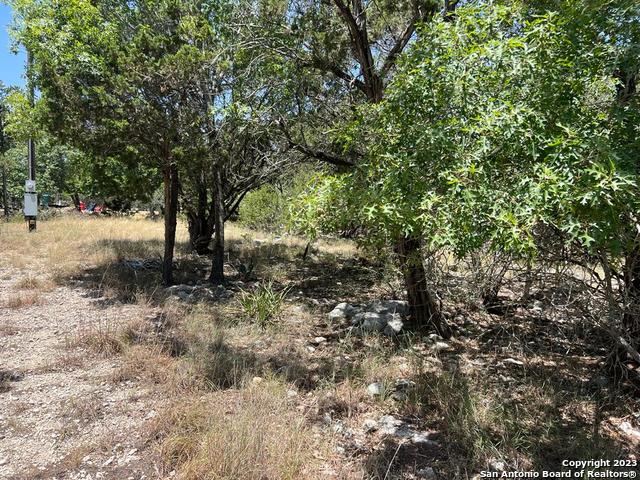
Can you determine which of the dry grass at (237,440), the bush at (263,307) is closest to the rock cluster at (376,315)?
the bush at (263,307)

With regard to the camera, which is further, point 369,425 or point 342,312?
point 342,312

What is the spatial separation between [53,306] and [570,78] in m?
7.56

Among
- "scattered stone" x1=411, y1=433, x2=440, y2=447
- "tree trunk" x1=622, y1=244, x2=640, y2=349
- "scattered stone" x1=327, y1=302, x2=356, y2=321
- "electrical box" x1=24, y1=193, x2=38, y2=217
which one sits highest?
"electrical box" x1=24, y1=193, x2=38, y2=217

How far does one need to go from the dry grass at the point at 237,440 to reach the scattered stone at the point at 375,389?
2.85 feet

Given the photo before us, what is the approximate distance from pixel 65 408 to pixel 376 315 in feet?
13.7

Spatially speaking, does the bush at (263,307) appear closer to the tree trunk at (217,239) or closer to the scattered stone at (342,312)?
the scattered stone at (342,312)

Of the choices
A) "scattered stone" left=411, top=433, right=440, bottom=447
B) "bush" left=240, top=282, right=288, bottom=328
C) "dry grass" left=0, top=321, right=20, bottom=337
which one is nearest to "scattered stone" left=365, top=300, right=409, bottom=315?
"bush" left=240, top=282, right=288, bottom=328

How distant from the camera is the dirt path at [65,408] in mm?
2996

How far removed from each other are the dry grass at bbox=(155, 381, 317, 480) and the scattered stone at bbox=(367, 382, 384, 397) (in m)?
0.87

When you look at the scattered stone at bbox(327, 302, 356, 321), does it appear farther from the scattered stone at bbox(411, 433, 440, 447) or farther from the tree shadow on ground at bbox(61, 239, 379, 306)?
the scattered stone at bbox(411, 433, 440, 447)

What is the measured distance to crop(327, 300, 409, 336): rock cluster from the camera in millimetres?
6160

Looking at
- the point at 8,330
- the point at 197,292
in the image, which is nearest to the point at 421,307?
the point at 197,292

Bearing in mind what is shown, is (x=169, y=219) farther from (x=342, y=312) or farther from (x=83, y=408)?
(x=83, y=408)

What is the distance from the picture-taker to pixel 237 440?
9.80ft
